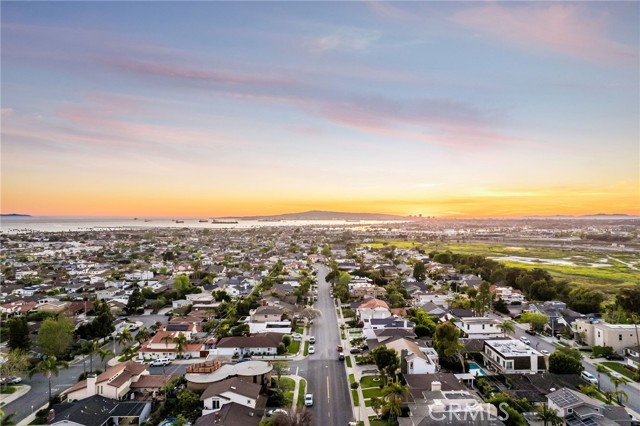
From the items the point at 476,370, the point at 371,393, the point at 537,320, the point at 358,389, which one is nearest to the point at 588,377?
the point at 476,370

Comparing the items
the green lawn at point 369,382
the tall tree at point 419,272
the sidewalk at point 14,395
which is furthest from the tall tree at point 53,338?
the tall tree at point 419,272

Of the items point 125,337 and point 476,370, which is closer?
point 476,370

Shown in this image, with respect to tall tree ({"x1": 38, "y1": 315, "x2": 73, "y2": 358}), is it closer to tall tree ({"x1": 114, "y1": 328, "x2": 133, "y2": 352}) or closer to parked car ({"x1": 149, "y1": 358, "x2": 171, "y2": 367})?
tall tree ({"x1": 114, "y1": 328, "x2": 133, "y2": 352})

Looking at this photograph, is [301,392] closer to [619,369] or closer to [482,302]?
[619,369]

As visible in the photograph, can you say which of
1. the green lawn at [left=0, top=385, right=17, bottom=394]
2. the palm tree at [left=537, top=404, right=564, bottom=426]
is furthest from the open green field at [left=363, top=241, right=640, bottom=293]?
the green lawn at [left=0, top=385, right=17, bottom=394]

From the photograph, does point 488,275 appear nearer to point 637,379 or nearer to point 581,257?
point 637,379
